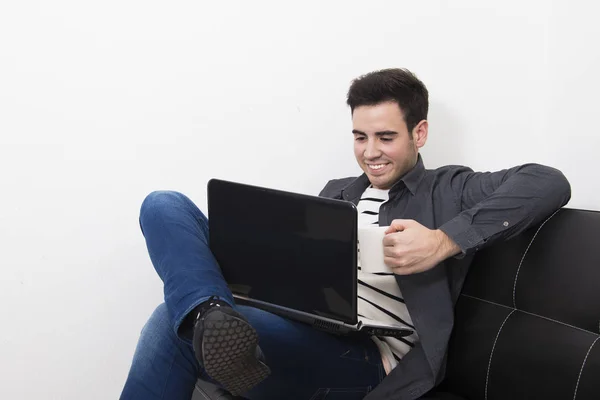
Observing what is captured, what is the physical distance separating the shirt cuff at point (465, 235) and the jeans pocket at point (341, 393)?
377 mm

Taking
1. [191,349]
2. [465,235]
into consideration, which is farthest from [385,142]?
[191,349]

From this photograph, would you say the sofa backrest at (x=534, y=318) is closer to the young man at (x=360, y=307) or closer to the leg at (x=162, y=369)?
the young man at (x=360, y=307)

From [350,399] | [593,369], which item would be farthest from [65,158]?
[593,369]

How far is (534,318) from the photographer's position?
1.33m

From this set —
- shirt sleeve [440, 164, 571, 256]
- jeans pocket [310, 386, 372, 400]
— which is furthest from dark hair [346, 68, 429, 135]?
jeans pocket [310, 386, 372, 400]

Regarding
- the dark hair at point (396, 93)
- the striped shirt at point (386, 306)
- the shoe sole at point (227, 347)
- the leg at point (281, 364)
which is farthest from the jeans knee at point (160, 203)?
the dark hair at point (396, 93)

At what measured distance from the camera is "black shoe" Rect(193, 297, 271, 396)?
1.08 meters

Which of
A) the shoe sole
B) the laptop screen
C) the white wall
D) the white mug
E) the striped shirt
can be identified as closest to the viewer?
the shoe sole

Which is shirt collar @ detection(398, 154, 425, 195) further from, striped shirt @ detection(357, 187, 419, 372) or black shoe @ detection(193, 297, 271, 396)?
black shoe @ detection(193, 297, 271, 396)

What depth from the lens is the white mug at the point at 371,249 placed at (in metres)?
1.29

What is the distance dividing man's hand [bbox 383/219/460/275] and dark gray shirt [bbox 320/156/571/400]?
0.11 feet

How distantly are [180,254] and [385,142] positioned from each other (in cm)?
63

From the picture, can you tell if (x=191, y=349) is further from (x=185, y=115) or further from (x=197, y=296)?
(x=185, y=115)

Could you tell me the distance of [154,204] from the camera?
1355mm
